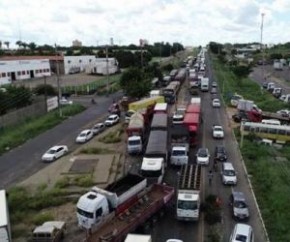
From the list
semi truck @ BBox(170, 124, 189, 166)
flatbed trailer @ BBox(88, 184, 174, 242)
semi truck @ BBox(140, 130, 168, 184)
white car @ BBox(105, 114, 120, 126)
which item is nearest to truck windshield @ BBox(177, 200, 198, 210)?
flatbed trailer @ BBox(88, 184, 174, 242)

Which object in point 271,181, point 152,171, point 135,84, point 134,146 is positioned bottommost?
point 271,181

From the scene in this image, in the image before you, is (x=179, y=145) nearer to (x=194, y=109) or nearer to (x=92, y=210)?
(x=194, y=109)

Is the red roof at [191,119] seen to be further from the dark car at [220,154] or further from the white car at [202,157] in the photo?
the white car at [202,157]

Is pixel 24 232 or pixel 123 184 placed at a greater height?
pixel 123 184

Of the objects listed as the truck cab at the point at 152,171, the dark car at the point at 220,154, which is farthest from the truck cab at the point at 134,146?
the truck cab at the point at 152,171

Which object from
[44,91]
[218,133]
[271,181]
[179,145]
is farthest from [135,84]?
[271,181]

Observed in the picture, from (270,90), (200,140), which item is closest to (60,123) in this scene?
(200,140)

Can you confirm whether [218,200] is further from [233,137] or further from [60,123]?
[60,123]
